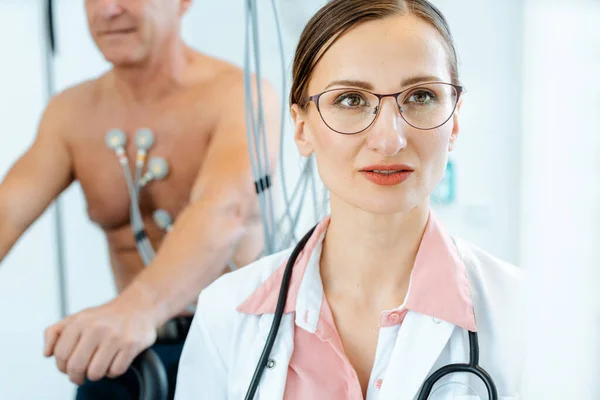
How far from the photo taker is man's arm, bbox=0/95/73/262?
1.15 metres

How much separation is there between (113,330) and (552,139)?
612 mm

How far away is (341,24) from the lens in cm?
70

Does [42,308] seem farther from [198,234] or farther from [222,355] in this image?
[222,355]

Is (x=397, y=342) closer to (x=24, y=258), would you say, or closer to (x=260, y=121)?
(x=260, y=121)

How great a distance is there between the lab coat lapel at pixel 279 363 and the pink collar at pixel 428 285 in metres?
0.02

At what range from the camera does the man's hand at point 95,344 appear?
0.90 metres

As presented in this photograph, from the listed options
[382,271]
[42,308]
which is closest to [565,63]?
[382,271]

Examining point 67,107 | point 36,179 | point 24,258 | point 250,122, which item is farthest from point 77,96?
point 24,258

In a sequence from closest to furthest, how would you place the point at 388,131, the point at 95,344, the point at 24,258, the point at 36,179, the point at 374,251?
the point at 388,131 → the point at 374,251 → the point at 95,344 → the point at 36,179 → the point at 24,258

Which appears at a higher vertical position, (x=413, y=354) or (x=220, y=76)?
(x=220, y=76)

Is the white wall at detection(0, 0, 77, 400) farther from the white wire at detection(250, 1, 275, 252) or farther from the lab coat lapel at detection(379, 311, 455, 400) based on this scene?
the lab coat lapel at detection(379, 311, 455, 400)

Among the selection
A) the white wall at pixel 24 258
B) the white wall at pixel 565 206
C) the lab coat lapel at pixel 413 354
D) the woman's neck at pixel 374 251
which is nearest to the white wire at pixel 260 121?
the woman's neck at pixel 374 251

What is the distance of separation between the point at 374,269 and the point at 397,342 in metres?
0.09

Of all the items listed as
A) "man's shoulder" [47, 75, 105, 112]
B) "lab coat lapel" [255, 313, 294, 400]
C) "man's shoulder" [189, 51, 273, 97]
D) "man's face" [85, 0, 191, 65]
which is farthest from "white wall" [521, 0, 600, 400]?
"man's shoulder" [47, 75, 105, 112]
